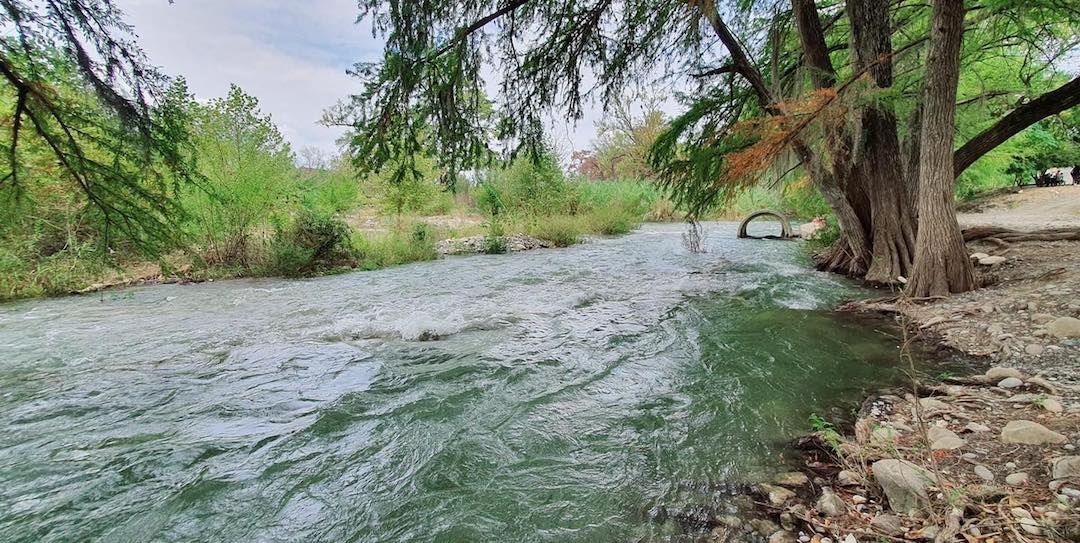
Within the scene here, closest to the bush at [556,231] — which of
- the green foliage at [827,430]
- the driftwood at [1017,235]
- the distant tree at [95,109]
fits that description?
the driftwood at [1017,235]

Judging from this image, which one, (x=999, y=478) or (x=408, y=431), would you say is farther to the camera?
(x=408, y=431)

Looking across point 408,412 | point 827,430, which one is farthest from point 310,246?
point 827,430

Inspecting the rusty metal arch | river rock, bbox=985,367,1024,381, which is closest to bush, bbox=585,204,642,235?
the rusty metal arch

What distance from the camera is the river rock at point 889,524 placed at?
162 cm

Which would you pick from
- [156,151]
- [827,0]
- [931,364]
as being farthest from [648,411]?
[827,0]

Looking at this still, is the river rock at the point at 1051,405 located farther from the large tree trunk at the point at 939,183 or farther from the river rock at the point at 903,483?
the large tree trunk at the point at 939,183

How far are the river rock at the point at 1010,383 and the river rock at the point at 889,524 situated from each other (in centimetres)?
184

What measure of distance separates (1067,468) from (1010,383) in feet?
4.79

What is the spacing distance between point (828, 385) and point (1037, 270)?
430cm

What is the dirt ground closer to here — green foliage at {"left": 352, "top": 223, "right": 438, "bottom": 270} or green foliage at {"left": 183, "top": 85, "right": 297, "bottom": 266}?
green foliage at {"left": 352, "top": 223, "right": 438, "bottom": 270}

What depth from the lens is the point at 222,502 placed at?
6.98 feet

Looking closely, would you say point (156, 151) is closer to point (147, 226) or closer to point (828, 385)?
point (147, 226)

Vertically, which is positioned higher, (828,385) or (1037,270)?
(1037,270)

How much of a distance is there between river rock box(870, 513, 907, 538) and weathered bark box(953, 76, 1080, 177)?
6.58m
